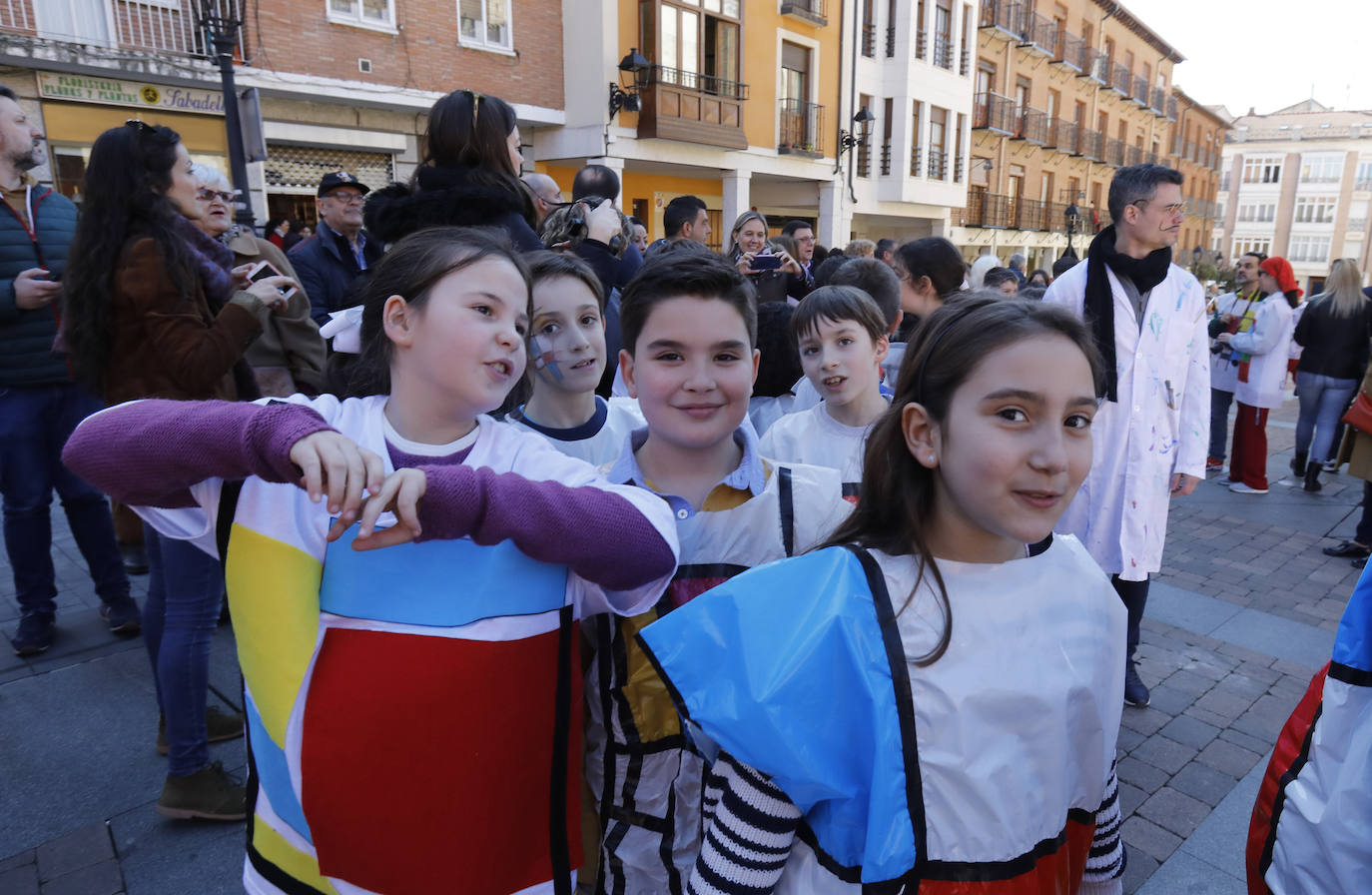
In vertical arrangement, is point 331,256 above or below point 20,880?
above

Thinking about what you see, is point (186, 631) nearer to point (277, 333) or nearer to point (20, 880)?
point (20, 880)

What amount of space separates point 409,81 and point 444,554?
13169 mm

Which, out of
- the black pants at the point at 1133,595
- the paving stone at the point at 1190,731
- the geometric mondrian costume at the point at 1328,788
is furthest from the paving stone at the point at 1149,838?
the geometric mondrian costume at the point at 1328,788

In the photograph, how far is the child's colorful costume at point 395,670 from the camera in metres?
1.25

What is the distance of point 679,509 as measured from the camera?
1613mm

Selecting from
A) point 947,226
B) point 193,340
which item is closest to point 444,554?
point 193,340

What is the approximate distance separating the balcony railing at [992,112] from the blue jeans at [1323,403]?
21030 mm

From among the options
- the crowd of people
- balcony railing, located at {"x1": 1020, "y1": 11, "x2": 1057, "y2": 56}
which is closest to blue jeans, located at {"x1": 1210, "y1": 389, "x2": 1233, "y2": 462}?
the crowd of people

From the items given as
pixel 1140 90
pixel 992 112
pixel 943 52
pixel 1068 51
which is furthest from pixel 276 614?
pixel 1140 90

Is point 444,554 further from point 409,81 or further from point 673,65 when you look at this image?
point 673,65

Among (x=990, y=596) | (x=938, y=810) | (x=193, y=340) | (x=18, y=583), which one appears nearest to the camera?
(x=938, y=810)

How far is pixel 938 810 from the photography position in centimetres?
116

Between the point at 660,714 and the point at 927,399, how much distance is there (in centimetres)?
77

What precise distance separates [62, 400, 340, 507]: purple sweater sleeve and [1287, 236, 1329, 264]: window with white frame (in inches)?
2647
